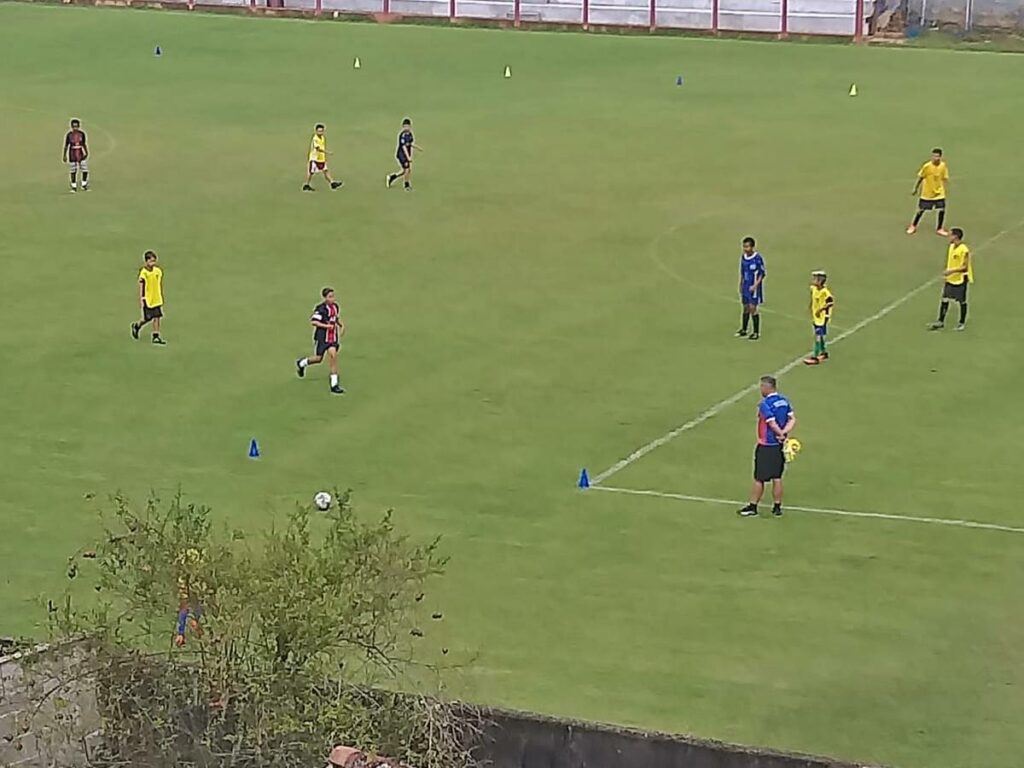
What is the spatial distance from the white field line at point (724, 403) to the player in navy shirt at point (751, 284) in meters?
1.28

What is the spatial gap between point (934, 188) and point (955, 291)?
6.78 metres

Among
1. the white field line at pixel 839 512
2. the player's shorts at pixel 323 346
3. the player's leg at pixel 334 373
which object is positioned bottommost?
the white field line at pixel 839 512

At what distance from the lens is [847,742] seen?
18.8 meters

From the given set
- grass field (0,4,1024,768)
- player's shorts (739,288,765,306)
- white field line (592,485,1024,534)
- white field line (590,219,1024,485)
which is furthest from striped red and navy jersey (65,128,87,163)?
white field line (592,485,1024,534)

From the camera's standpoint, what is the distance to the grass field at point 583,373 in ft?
68.9

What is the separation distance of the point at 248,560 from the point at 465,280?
Answer: 21.9m

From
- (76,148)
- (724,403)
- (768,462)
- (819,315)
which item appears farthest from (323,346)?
(76,148)

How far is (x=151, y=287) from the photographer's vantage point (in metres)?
32.0

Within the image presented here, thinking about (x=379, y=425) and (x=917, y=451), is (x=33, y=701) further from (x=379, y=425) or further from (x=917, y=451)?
(x=917, y=451)

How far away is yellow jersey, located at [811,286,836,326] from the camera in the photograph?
30.6 meters

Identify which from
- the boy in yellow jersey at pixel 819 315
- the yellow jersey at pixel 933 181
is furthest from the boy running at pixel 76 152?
the boy in yellow jersey at pixel 819 315

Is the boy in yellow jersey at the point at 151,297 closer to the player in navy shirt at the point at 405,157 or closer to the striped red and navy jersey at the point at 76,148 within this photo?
the player in navy shirt at the point at 405,157

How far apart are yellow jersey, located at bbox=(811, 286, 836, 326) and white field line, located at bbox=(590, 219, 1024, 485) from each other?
2.39 ft

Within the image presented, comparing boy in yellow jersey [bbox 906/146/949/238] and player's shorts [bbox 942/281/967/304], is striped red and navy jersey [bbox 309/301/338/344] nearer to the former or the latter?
player's shorts [bbox 942/281/967/304]
